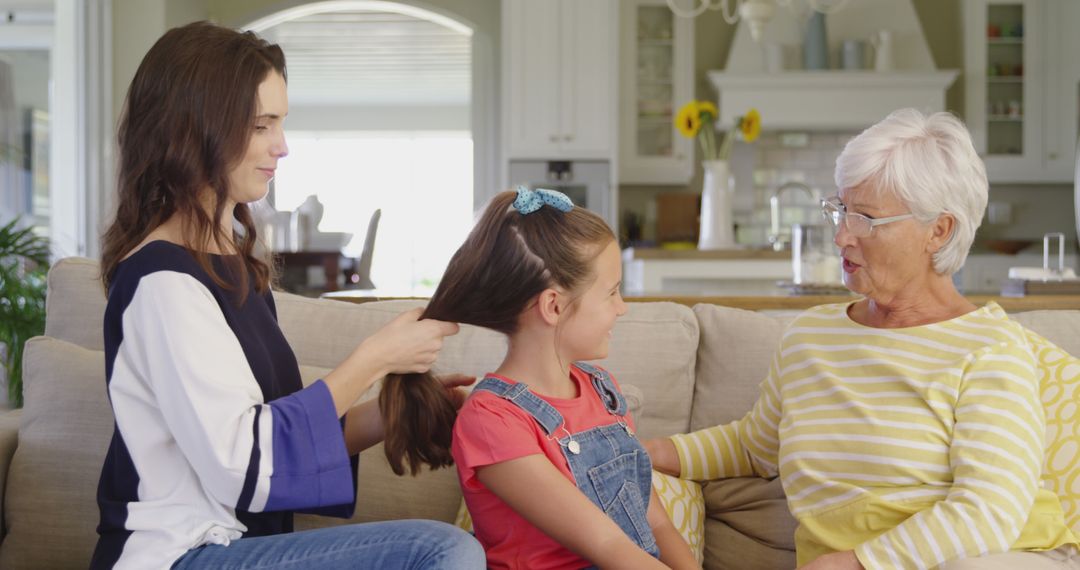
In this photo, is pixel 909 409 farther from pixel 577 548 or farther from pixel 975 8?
pixel 975 8

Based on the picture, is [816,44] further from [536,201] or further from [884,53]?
[536,201]

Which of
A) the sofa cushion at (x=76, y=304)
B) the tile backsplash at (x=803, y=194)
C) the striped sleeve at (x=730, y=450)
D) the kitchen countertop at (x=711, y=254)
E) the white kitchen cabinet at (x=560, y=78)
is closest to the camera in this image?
the striped sleeve at (x=730, y=450)

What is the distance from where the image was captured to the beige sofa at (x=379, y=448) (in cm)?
184

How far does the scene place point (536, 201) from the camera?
146 cm

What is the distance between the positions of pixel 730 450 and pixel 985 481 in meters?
0.50

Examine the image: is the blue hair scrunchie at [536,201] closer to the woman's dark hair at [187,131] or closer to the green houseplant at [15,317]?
the woman's dark hair at [187,131]

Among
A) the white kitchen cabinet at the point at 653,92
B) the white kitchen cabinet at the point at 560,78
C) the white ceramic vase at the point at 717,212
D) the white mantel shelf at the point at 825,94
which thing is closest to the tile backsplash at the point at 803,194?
the white kitchen cabinet at the point at 653,92

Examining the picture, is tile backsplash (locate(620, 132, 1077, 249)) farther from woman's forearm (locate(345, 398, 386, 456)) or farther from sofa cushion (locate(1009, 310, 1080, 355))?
woman's forearm (locate(345, 398, 386, 456))

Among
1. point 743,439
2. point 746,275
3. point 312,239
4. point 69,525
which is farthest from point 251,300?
point 312,239

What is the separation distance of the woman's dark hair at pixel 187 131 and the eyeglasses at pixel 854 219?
0.83 metres

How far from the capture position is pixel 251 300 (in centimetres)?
144

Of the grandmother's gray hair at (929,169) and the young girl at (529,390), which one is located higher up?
the grandmother's gray hair at (929,169)

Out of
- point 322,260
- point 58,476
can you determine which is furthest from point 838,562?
point 322,260

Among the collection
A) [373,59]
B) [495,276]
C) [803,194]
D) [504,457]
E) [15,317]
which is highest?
[373,59]
